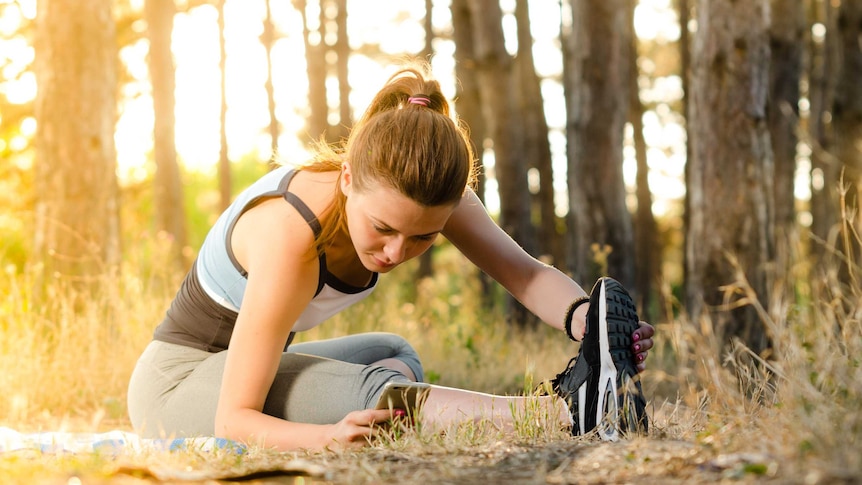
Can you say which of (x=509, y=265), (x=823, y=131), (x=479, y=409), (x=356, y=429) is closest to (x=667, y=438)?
(x=479, y=409)

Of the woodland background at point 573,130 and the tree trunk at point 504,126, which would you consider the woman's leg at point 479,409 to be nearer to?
the woodland background at point 573,130

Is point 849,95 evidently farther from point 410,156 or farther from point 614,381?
point 410,156

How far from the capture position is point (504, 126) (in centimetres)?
959

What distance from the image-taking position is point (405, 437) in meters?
2.96

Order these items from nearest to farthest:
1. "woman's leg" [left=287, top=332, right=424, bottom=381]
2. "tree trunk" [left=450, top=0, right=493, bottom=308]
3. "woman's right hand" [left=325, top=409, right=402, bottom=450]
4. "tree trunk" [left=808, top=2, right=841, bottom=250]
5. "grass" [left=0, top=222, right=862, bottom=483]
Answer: "grass" [left=0, top=222, right=862, bottom=483] < "woman's right hand" [left=325, top=409, right=402, bottom=450] < "woman's leg" [left=287, top=332, right=424, bottom=381] < "tree trunk" [left=450, top=0, right=493, bottom=308] < "tree trunk" [left=808, top=2, right=841, bottom=250]

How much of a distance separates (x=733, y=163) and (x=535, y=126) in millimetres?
7830

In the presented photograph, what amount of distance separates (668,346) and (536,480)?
20.5 feet

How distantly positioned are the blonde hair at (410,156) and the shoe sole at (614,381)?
2.17ft

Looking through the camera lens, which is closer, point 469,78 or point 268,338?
point 268,338

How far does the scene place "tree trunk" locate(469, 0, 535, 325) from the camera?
9.49 m

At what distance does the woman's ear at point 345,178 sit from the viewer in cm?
317

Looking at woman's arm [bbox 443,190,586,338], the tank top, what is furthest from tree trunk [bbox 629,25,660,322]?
the tank top

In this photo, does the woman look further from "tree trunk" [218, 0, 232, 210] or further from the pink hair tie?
"tree trunk" [218, 0, 232, 210]

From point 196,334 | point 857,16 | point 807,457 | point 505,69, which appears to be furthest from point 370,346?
point 857,16
